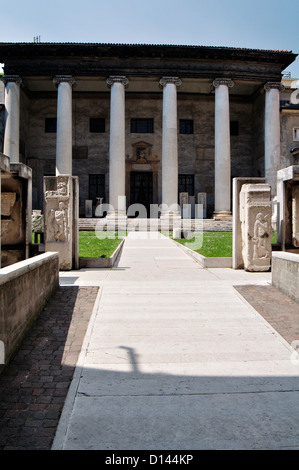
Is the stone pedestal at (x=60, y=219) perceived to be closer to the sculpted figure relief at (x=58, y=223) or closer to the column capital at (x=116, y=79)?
the sculpted figure relief at (x=58, y=223)

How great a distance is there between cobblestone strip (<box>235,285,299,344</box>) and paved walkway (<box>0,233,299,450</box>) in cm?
2

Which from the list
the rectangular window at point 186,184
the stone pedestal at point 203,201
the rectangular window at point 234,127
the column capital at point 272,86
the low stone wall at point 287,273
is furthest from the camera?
the rectangular window at point 234,127

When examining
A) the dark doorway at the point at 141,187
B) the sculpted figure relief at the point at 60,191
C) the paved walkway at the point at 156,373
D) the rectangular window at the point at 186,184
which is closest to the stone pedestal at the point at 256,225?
the paved walkway at the point at 156,373

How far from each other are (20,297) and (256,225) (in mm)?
6243

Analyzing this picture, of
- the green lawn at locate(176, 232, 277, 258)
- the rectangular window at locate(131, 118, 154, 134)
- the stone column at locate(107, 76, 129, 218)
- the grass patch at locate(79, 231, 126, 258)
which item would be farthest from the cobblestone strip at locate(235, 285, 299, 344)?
the rectangular window at locate(131, 118, 154, 134)

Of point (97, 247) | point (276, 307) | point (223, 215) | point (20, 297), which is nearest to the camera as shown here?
point (20, 297)

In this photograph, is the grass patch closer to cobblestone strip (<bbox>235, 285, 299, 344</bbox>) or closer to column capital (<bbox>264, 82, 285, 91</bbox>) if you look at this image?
cobblestone strip (<bbox>235, 285, 299, 344</bbox>)

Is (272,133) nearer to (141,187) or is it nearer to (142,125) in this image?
(142,125)

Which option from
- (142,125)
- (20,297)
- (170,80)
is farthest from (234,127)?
(20,297)

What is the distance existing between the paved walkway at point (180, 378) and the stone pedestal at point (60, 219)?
3146 millimetres

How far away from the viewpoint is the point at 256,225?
30.2 feet

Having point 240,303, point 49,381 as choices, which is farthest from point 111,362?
point 240,303

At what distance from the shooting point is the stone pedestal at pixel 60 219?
31.3 feet

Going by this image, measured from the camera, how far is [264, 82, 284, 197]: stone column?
29016mm
